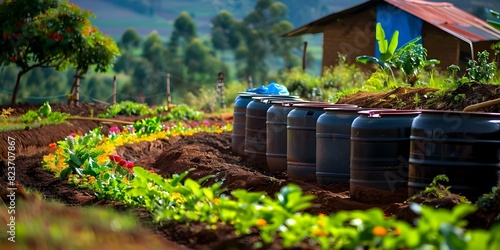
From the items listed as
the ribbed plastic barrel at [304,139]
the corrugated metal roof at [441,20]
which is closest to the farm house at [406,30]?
the corrugated metal roof at [441,20]

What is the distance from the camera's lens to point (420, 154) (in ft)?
31.5

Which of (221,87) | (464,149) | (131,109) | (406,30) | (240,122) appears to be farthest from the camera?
(221,87)

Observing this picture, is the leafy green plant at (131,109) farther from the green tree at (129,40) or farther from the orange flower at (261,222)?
the green tree at (129,40)

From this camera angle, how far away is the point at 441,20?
26.4 m

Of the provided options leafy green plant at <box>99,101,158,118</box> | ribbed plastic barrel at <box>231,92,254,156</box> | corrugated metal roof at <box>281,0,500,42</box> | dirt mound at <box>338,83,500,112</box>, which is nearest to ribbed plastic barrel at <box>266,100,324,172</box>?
dirt mound at <box>338,83,500,112</box>

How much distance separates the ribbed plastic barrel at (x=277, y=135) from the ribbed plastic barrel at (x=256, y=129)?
0.96m

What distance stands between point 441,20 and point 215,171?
14.9 meters

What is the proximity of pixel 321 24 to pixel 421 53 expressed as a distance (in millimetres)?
12496

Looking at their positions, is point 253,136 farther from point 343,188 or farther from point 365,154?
point 365,154

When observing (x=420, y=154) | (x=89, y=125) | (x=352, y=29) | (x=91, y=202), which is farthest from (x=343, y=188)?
(x=352, y=29)

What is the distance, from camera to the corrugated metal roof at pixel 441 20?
2523cm

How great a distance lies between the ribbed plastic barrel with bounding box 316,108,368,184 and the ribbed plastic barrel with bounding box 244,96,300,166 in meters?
3.15

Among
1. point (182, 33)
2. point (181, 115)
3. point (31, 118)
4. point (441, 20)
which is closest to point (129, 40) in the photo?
point (182, 33)

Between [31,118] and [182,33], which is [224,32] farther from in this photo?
[31,118]
